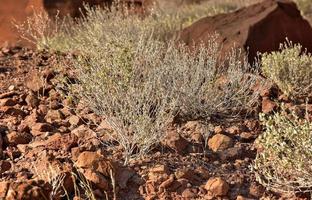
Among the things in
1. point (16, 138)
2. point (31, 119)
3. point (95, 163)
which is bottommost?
point (95, 163)

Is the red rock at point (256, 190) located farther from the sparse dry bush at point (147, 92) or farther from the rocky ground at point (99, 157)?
the sparse dry bush at point (147, 92)

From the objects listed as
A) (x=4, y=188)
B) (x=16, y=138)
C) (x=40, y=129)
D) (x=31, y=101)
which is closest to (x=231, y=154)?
(x=40, y=129)

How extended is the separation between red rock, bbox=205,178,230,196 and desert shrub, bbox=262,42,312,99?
2179 millimetres

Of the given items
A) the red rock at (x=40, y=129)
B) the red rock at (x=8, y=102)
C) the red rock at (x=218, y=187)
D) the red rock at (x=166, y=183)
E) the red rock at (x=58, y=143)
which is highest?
the red rock at (x=8, y=102)

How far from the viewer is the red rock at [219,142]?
432 cm

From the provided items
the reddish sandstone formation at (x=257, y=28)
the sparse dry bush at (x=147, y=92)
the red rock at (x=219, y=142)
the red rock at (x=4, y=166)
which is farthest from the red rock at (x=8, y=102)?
the reddish sandstone formation at (x=257, y=28)

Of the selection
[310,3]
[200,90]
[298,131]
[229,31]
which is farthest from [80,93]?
[310,3]

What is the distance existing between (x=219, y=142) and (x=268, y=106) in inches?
37.5

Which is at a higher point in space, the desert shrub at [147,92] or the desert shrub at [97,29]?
the desert shrub at [97,29]

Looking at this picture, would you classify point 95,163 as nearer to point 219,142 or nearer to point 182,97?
point 219,142

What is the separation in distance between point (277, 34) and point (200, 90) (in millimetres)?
3370

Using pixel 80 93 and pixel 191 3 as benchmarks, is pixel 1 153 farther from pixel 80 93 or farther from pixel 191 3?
pixel 191 3

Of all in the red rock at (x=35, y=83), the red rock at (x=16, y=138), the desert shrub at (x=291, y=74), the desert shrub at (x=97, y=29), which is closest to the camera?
the red rock at (x=16, y=138)

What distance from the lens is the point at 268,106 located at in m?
5.14
